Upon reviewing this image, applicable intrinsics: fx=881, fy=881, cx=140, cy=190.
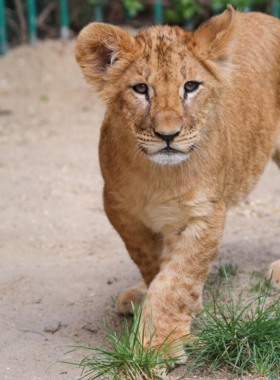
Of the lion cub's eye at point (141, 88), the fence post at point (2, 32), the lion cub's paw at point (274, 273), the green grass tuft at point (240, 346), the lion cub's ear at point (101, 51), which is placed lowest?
the lion cub's paw at point (274, 273)

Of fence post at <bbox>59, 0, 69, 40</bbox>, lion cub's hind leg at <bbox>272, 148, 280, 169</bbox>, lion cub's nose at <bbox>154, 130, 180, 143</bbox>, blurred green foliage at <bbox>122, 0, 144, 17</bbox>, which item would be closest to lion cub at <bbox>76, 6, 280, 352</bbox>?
lion cub's nose at <bbox>154, 130, 180, 143</bbox>

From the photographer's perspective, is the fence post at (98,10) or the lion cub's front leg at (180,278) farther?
the fence post at (98,10)

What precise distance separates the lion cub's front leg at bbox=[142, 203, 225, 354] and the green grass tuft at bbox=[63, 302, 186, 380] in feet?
0.34

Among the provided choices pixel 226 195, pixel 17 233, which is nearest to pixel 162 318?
pixel 226 195

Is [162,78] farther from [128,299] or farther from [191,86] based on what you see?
[128,299]

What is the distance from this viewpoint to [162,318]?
4.73 m

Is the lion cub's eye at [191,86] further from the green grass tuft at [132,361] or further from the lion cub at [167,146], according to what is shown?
the green grass tuft at [132,361]

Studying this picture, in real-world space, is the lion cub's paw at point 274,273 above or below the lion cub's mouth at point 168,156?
below

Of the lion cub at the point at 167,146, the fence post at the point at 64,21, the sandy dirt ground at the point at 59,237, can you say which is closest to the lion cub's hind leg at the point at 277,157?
the sandy dirt ground at the point at 59,237

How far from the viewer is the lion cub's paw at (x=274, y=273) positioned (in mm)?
5590

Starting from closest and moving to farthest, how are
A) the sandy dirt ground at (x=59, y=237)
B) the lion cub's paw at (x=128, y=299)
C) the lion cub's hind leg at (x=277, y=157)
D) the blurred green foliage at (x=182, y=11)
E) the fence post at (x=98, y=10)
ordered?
1. the sandy dirt ground at (x=59, y=237)
2. the lion cub's paw at (x=128, y=299)
3. the lion cub's hind leg at (x=277, y=157)
4. the blurred green foliage at (x=182, y=11)
5. the fence post at (x=98, y=10)

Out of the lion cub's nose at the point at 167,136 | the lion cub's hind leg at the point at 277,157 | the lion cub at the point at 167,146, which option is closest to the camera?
the lion cub's nose at the point at 167,136

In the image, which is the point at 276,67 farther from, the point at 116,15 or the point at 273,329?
the point at 116,15

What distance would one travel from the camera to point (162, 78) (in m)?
4.48
